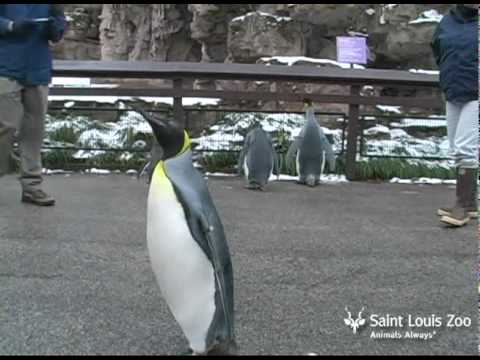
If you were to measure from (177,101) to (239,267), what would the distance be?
3176 millimetres

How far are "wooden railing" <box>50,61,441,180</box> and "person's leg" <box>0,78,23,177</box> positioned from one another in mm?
1927

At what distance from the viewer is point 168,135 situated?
1607 mm

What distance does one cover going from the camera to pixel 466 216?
12.1ft

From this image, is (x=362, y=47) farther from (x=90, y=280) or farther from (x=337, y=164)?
(x=90, y=280)

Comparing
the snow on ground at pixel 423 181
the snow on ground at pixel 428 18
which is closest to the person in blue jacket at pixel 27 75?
the snow on ground at pixel 423 181

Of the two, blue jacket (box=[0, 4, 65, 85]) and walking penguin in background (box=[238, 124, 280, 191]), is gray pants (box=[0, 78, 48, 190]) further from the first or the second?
walking penguin in background (box=[238, 124, 280, 191])

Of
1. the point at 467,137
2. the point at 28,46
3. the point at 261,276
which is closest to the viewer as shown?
the point at 261,276

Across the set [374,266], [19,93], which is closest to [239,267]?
[374,266]

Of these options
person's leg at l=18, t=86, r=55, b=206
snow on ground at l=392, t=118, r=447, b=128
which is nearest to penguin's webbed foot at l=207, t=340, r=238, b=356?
person's leg at l=18, t=86, r=55, b=206

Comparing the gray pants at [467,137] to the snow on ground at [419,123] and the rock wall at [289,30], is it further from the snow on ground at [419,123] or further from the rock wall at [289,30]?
the rock wall at [289,30]

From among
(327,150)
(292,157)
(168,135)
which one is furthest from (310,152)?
(168,135)

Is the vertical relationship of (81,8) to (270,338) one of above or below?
above

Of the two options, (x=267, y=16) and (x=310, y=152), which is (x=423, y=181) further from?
(x=267, y=16)

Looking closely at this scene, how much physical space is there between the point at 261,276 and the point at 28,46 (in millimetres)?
2280
